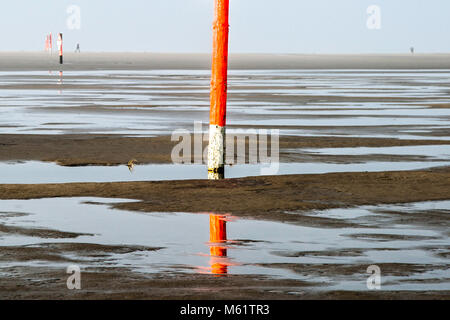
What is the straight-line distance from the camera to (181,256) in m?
11.0

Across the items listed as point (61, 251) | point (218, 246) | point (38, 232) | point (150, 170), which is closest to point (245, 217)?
point (218, 246)

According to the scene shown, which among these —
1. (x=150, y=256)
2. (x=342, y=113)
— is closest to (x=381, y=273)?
(x=150, y=256)

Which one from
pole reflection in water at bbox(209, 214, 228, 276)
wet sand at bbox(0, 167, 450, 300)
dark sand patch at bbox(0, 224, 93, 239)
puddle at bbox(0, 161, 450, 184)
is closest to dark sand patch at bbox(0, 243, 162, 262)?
wet sand at bbox(0, 167, 450, 300)

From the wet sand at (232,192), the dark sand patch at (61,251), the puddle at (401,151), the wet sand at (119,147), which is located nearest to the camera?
the wet sand at (232,192)

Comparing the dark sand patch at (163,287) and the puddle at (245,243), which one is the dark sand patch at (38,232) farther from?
the dark sand patch at (163,287)

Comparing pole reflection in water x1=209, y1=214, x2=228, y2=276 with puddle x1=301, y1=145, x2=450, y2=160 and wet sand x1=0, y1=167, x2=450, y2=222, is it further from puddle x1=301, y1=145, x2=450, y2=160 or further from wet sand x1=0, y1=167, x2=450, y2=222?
puddle x1=301, y1=145, x2=450, y2=160

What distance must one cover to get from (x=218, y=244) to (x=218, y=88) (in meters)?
6.93

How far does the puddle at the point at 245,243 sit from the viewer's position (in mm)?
10117

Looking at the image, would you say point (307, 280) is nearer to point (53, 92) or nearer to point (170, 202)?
point (170, 202)

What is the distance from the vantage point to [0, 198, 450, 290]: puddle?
10.1 m

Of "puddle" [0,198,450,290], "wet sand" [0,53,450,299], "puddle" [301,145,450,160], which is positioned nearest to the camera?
"wet sand" [0,53,450,299]

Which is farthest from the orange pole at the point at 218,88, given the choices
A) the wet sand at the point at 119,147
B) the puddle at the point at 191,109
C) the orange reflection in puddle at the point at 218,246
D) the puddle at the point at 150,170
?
the puddle at the point at 191,109

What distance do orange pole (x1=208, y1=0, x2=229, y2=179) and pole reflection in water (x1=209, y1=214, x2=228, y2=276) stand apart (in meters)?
4.54

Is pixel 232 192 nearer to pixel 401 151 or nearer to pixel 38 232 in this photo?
pixel 38 232
